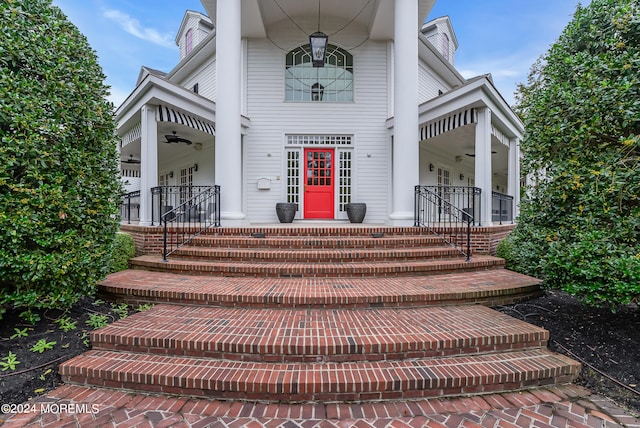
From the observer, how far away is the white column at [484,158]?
23.6 feet

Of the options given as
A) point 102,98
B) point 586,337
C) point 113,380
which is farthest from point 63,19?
point 586,337

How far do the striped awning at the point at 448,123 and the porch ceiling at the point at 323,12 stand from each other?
2777 millimetres

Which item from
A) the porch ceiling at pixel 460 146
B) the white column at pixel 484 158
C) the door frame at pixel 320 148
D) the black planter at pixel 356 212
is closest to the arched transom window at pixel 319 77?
the door frame at pixel 320 148

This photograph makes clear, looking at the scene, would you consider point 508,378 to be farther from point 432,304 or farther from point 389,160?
point 389,160

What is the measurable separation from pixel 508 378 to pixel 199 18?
15.7 meters

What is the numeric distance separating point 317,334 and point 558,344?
258 centimetres

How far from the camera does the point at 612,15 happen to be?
320 centimetres

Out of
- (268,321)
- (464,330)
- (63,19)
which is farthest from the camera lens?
(63,19)

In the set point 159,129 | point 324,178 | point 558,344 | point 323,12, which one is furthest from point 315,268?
point 323,12

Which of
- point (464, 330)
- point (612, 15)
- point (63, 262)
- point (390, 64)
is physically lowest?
A: point (464, 330)

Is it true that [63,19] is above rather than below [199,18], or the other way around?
below

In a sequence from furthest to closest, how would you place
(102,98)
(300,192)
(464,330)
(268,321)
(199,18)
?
(199,18) → (300,192) → (102,98) → (268,321) → (464,330)

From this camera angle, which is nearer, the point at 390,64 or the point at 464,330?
the point at 464,330

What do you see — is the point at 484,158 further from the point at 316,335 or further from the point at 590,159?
the point at 316,335
